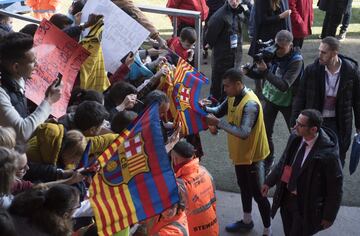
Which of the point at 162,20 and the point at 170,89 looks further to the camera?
the point at 162,20

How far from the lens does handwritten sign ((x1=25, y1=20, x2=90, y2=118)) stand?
16.9 feet

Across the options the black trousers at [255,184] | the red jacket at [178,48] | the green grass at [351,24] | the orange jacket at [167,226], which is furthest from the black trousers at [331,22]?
the orange jacket at [167,226]

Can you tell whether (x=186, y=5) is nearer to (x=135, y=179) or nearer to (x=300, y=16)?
(x=300, y=16)

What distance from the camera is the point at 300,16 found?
9633 mm

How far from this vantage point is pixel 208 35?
29.9ft

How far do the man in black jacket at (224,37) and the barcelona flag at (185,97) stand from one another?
255cm

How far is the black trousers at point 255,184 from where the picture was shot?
6.22 meters

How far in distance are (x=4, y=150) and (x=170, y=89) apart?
9.63 ft

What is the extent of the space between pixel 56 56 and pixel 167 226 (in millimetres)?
1722

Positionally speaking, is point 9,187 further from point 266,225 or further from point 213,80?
point 213,80

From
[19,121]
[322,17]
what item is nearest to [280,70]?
[19,121]

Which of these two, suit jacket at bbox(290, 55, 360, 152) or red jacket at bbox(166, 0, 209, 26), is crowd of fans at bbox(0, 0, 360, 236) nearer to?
suit jacket at bbox(290, 55, 360, 152)

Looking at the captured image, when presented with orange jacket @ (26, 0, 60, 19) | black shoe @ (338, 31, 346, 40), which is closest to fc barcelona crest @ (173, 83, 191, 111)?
orange jacket @ (26, 0, 60, 19)

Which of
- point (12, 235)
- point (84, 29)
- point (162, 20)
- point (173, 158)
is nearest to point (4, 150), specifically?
point (12, 235)
